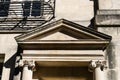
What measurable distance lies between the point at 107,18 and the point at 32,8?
165 inches

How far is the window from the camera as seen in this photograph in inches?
648

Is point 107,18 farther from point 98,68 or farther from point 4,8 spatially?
point 4,8

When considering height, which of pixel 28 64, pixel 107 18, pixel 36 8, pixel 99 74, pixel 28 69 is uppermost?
pixel 36 8

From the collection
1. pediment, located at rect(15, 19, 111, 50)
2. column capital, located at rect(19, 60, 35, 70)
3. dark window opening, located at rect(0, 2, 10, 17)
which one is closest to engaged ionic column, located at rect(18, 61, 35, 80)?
column capital, located at rect(19, 60, 35, 70)

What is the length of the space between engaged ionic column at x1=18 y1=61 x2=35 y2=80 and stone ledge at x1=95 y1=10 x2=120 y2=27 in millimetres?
3725

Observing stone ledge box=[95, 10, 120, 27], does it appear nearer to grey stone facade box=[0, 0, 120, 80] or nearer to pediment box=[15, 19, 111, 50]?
grey stone facade box=[0, 0, 120, 80]

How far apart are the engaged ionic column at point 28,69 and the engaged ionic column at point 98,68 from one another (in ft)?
8.25

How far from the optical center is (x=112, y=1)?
15.5 m

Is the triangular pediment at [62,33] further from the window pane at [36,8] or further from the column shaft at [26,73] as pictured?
the window pane at [36,8]

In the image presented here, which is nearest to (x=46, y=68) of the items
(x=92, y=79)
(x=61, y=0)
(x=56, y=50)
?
(x=56, y=50)

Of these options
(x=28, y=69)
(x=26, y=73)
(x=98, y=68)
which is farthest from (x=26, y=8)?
(x=98, y=68)

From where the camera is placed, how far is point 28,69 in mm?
13320

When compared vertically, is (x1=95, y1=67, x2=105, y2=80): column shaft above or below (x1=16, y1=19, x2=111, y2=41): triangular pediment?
below

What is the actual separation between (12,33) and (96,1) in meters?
4.54
